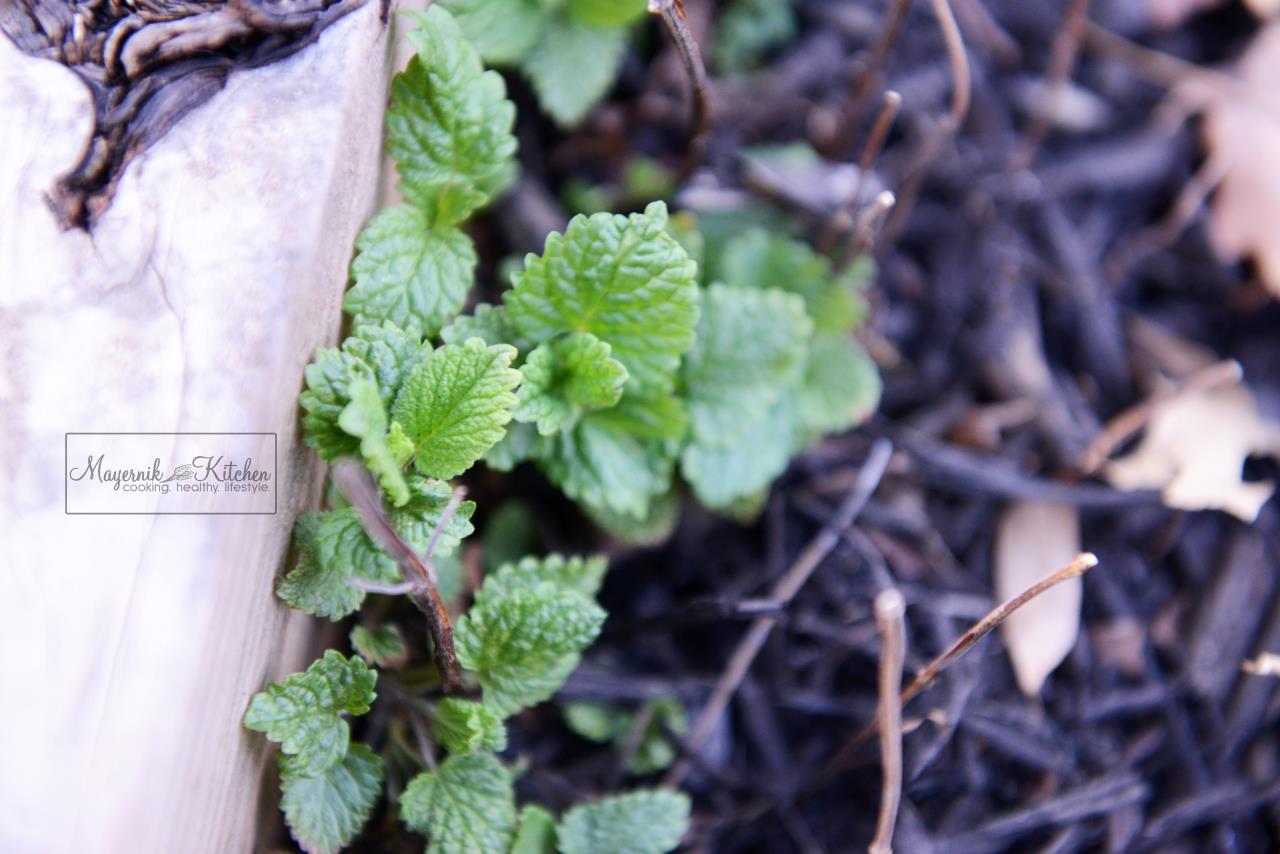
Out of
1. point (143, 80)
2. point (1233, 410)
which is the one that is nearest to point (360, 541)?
point (143, 80)

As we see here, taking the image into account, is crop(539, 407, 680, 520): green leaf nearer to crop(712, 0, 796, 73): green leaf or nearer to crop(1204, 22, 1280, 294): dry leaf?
crop(712, 0, 796, 73): green leaf

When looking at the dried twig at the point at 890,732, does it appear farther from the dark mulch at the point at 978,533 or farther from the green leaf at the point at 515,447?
the green leaf at the point at 515,447

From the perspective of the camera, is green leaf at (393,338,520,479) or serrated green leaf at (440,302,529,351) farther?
serrated green leaf at (440,302,529,351)

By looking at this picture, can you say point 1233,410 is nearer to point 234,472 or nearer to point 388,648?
point 388,648

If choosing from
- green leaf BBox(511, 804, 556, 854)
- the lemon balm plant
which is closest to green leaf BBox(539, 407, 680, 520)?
the lemon balm plant

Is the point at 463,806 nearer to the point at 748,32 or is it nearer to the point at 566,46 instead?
the point at 566,46

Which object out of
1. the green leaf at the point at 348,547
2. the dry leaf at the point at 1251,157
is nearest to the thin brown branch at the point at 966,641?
the green leaf at the point at 348,547
